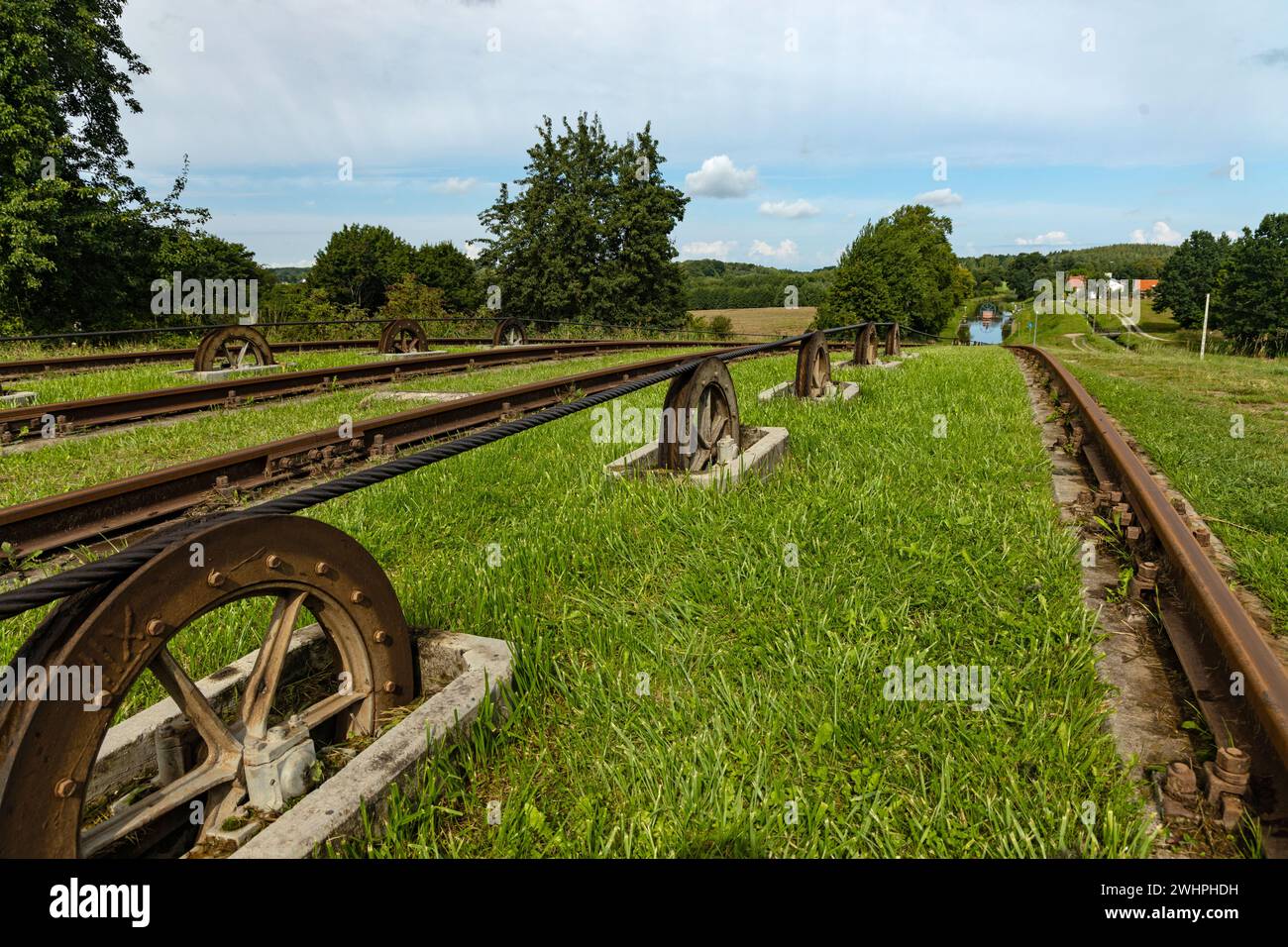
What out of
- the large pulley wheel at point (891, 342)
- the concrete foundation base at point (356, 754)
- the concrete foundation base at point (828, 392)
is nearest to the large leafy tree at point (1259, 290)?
the large pulley wheel at point (891, 342)

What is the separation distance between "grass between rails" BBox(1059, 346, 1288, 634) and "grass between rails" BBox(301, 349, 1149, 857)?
36.1 inches

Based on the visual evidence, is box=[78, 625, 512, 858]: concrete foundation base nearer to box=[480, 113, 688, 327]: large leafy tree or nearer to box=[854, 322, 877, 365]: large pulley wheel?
box=[854, 322, 877, 365]: large pulley wheel

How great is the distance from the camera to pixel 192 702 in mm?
1872

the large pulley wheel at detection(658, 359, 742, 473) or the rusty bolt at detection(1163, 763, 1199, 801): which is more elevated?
the large pulley wheel at detection(658, 359, 742, 473)

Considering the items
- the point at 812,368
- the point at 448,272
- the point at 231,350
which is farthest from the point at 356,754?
the point at 448,272

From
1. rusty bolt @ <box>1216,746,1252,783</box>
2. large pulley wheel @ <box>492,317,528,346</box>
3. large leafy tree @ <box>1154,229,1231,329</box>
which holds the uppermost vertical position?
large leafy tree @ <box>1154,229,1231,329</box>

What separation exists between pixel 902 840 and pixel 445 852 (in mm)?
1195

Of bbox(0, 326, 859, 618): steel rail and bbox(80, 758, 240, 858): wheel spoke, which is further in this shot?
bbox(80, 758, 240, 858): wheel spoke

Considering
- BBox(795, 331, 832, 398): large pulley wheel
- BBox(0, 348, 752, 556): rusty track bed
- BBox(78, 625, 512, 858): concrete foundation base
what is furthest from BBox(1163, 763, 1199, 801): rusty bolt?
BBox(795, 331, 832, 398): large pulley wheel

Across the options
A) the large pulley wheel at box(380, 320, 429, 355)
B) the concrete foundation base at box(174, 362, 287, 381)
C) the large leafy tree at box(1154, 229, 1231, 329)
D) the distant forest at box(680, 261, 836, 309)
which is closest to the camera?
the concrete foundation base at box(174, 362, 287, 381)

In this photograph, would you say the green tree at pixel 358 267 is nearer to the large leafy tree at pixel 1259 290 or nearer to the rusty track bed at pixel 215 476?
the rusty track bed at pixel 215 476

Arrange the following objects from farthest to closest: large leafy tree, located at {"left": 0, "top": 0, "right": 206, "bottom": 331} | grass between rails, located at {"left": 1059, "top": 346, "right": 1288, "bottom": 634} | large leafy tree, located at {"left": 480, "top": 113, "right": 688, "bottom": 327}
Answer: large leafy tree, located at {"left": 480, "top": 113, "right": 688, "bottom": 327}, large leafy tree, located at {"left": 0, "top": 0, "right": 206, "bottom": 331}, grass between rails, located at {"left": 1059, "top": 346, "right": 1288, "bottom": 634}

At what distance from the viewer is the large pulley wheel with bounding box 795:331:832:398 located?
8.00m
